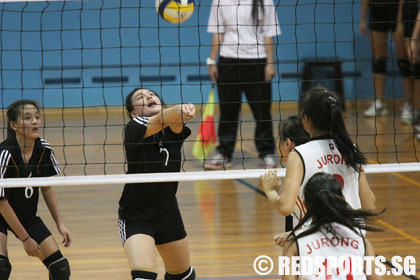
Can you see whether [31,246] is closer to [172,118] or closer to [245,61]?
[172,118]

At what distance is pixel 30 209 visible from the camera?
4.12 m

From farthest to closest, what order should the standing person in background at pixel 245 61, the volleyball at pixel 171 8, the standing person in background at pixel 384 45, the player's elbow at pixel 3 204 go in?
the standing person in background at pixel 384 45
the standing person in background at pixel 245 61
the volleyball at pixel 171 8
the player's elbow at pixel 3 204

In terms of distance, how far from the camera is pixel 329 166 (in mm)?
3270

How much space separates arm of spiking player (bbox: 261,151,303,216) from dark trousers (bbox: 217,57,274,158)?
4.04 metres

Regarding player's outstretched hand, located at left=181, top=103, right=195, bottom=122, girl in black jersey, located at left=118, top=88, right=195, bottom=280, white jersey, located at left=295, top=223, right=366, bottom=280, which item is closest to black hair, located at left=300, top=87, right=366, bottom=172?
white jersey, located at left=295, top=223, right=366, bottom=280

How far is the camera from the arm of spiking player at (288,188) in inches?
123

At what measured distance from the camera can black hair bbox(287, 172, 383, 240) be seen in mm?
2959

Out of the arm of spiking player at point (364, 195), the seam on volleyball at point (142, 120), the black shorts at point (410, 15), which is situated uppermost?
the black shorts at point (410, 15)

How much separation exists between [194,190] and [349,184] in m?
3.82

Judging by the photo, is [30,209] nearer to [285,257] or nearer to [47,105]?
[285,257]

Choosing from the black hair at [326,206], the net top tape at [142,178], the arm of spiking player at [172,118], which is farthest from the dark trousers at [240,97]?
the black hair at [326,206]

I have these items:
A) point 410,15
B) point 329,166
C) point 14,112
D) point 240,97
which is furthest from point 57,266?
point 410,15

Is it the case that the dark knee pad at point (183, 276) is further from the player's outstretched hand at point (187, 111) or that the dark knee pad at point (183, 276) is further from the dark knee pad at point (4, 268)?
the player's outstretched hand at point (187, 111)

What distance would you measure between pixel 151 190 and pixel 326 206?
122 cm
